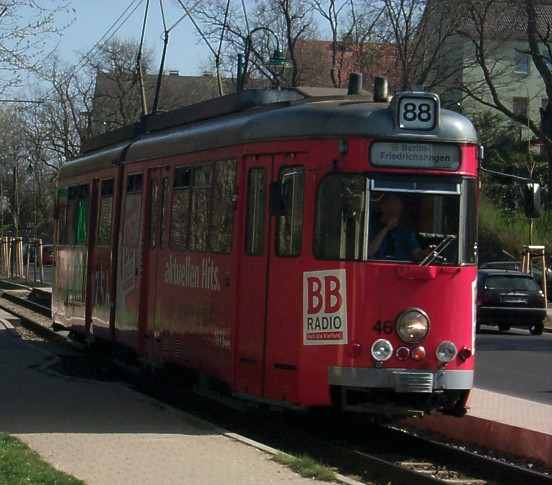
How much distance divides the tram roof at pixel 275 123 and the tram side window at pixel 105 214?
127 centimetres

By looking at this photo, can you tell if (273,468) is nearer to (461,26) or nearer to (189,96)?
(461,26)

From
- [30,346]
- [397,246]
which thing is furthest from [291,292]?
[30,346]

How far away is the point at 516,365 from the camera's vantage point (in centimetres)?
2022

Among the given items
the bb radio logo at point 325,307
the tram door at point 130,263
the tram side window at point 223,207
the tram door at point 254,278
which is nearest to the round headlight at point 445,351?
the bb radio logo at point 325,307

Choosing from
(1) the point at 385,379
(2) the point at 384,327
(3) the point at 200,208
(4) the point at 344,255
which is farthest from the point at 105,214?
(1) the point at 385,379

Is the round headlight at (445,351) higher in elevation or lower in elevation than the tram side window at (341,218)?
lower

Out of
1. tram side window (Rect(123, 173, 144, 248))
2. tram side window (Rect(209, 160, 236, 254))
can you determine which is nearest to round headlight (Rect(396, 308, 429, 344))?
tram side window (Rect(209, 160, 236, 254))

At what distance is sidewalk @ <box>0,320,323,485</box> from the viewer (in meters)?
9.00

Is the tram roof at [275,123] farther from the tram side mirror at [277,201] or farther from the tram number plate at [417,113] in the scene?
the tram side mirror at [277,201]

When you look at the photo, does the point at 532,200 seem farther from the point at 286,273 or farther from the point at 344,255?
the point at 286,273

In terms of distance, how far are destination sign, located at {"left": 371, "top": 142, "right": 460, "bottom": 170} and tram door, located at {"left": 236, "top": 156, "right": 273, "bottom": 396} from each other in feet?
3.70

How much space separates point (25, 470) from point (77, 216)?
11.0 metres

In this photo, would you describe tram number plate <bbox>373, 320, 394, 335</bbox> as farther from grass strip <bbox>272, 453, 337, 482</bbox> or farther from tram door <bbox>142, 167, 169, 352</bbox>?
tram door <bbox>142, 167, 169, 352</bbox>

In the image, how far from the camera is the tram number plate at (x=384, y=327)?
10625 millimetres
